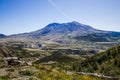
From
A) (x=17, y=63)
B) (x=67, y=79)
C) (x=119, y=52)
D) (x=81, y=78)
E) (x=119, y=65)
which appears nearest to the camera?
(x=67, y=79)

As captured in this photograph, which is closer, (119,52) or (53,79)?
(53,79)

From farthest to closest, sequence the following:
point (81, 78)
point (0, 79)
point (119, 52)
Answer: point (119, 52), point (81, 78), point (0, 79)

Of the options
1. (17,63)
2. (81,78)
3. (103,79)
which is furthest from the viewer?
(17,63)

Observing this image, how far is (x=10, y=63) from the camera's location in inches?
1198

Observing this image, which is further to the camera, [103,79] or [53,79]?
[103,79]

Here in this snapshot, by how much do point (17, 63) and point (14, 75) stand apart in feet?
30.4

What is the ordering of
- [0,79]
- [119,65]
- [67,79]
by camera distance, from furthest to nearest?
[119,65] < [67,79] < [0,79]

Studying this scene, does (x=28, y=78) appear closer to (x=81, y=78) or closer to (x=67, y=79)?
(x=67, y=79)

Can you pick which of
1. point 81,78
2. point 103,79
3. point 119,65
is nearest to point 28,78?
point 81,78

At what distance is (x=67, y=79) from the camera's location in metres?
19.4

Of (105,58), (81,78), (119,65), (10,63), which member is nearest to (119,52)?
(105,58)

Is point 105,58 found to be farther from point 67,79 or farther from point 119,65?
point 67,79

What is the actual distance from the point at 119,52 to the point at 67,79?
49457 millimetres

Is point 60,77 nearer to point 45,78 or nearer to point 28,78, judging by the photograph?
point 45,78
